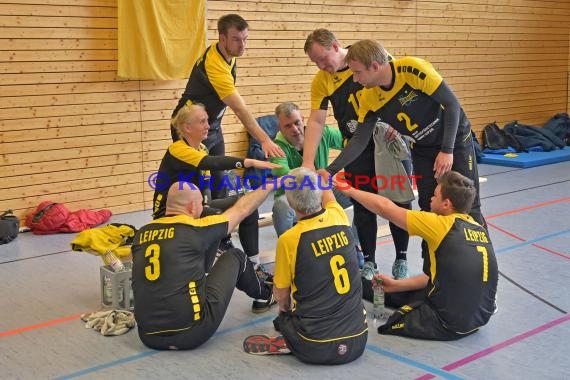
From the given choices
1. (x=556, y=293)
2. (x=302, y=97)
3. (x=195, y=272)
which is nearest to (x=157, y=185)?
(x=195, y=272)

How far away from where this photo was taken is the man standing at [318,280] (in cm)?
365

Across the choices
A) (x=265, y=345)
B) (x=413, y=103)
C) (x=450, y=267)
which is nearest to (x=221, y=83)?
(x=413, y=103)

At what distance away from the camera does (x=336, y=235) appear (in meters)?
3.71

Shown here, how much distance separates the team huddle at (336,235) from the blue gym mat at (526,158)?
6.05 m

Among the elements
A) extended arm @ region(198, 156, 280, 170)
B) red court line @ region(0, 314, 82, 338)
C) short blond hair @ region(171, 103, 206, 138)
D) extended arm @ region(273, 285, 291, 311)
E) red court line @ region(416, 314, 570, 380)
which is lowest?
red court line @ region(0, 314, 82, 338)

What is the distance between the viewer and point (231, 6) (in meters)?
8.74

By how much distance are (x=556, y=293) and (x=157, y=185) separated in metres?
2.95

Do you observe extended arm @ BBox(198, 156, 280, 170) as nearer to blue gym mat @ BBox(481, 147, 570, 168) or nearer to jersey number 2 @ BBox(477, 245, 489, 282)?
jersey number 2 @ BBox(477, 245, 489, 282)

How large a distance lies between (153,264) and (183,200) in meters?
0.39

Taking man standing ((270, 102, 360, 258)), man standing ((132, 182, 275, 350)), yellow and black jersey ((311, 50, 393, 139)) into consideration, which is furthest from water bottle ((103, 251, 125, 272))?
yellow and black jersey ((311, 50, 393, 139))

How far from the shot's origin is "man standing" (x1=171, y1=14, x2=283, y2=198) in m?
5.42

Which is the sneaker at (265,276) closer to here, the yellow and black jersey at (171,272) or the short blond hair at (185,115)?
the yellow and black jersey at (171,272)

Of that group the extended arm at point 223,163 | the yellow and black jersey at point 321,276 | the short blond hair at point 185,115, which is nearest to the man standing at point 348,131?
the extended arm at point 223,163

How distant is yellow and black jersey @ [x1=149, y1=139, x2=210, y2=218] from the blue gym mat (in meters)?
7.05
